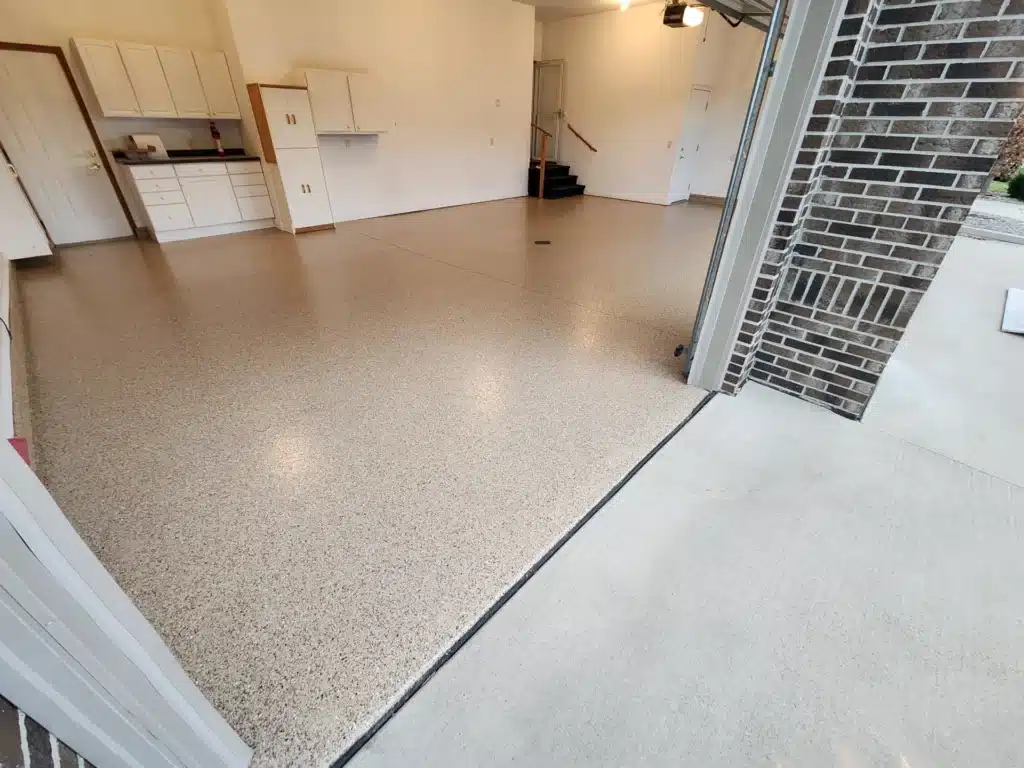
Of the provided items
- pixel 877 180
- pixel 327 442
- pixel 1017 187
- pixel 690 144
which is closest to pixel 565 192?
pixel 690 144

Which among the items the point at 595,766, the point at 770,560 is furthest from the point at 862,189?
the point at 595,766

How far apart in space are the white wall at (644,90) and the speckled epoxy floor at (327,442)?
201 inches

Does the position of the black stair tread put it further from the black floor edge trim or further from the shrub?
the shrub

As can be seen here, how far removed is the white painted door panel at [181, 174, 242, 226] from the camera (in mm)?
5277

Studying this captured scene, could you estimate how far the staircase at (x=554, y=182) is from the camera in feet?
28.9

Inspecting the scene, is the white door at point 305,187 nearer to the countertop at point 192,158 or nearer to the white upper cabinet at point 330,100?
the white upper cabinet at point 330,100

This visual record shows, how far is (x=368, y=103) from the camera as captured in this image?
19.7ft

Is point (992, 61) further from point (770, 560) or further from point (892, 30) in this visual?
point (770, 560)

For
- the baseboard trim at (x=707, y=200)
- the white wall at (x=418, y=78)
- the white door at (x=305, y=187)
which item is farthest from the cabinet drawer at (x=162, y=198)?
the baseboard trim at (x=707, y=200)

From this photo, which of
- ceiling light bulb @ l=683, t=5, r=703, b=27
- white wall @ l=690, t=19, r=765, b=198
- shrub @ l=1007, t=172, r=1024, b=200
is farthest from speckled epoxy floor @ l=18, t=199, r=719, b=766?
shrub @ l=1007, t=172, r=1024, b=200

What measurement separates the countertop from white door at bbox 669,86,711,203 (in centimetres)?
681

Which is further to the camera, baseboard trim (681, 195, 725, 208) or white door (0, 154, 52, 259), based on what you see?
baseboard trim (681, 195, 725, 208)

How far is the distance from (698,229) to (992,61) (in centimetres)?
505

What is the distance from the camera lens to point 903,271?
6.23ft
